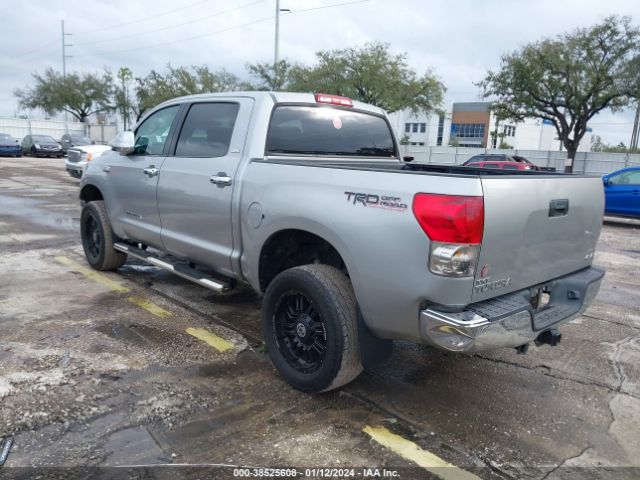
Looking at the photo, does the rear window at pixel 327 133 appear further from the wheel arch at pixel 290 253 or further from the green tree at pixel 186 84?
the green tree at pixel 186 84

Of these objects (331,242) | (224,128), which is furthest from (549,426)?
(224,128)

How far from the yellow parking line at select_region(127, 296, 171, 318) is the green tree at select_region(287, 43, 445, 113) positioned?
94.9 feet

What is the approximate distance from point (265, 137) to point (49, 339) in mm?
2315

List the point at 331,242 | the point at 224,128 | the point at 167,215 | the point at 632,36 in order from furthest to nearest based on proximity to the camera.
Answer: the point at 632,36
the point at 167,215
the point at 224,128
the point at 331,242

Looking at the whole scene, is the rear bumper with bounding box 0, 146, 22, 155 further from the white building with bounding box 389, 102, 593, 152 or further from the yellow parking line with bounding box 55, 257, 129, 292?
the white building with bounding box 389, 102, 593, 152

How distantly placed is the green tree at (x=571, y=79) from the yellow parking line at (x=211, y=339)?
26946 millimetres

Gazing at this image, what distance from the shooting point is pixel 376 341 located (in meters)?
3.16

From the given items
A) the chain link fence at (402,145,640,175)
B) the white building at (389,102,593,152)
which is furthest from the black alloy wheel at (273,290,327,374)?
the white building at (389,102,593,152)

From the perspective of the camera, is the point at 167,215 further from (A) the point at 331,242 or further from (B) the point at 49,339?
(A) the point at 331,242

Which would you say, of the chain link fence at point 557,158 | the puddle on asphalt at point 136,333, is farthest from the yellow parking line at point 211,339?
the chain link fence at point 557,158

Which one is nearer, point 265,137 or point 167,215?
point 265,137

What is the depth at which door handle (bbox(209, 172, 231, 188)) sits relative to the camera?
3877 mm

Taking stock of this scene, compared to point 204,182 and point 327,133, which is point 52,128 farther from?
point 327,133

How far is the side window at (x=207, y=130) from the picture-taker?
4.14 meters
